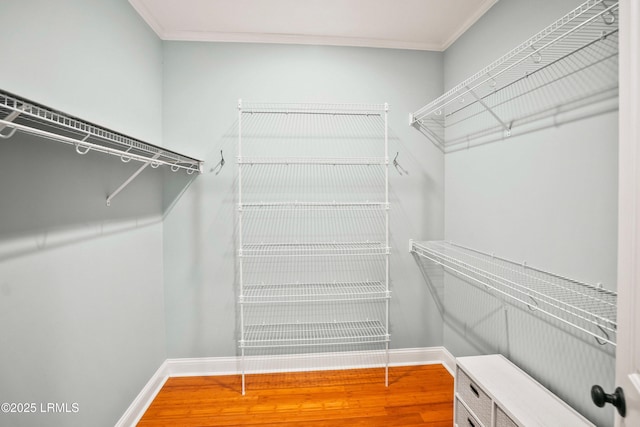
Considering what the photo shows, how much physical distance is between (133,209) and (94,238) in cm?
39

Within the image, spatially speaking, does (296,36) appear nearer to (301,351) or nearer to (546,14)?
(546,14)

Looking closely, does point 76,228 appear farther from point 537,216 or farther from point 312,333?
point 537,216

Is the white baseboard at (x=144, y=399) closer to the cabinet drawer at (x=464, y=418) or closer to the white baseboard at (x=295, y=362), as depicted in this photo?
the white baseboard at (x=295, y=362)

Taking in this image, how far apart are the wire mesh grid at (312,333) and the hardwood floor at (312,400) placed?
0.74 ft

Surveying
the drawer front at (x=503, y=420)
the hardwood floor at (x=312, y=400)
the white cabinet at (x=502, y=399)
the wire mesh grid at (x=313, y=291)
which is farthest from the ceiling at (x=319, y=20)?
the hardwood floor at (x=312, y=400)

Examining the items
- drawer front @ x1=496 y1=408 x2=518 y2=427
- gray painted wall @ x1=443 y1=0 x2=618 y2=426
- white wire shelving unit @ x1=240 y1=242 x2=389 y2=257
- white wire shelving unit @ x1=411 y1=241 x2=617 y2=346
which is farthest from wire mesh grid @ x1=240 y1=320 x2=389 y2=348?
drawer front @ x1=496 y1=408 x2=518 y2=427

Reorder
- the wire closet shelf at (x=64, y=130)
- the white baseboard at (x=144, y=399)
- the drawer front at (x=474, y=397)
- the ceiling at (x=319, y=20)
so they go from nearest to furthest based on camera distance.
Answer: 1. the wire closet shelf at (x=64, y=130)
2. the drawer front at (x=474, y=397)
3. the white baseboard at (x=144, y=399)
4. the ceiling at (x=319, y=20)

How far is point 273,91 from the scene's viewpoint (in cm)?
218

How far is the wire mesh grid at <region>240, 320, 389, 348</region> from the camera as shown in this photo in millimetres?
2209

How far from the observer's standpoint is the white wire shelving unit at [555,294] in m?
1.01

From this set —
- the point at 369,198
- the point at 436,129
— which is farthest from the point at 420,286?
the point at 436,129

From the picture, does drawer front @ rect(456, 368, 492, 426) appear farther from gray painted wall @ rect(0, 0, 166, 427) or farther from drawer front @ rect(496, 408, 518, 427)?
gray painted wall @ rect(0, 0, 166, 427)

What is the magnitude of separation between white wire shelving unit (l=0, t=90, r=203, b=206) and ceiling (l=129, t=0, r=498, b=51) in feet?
3.07

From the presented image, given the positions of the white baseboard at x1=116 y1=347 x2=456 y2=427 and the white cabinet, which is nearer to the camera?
the white cabinet
